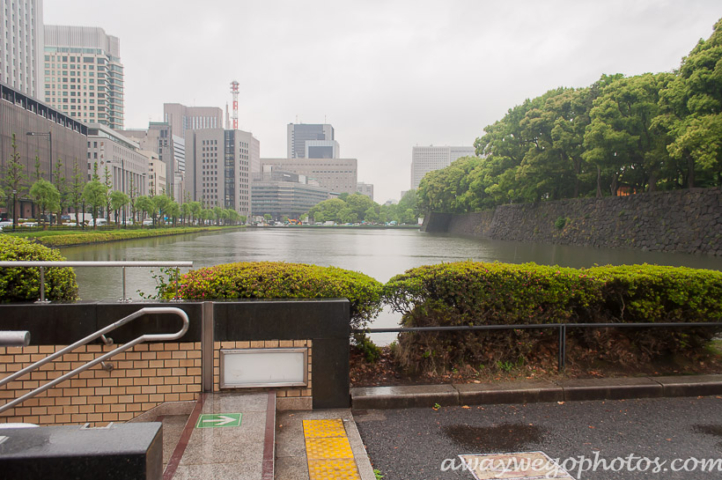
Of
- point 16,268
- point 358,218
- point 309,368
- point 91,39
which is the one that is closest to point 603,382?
point 309,368

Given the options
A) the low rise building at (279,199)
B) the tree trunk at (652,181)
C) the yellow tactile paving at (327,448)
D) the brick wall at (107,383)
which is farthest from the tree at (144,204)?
the low rise building at (279,199)

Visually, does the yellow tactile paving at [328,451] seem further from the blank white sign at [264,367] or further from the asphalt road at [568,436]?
the blank white sign at [264,367]

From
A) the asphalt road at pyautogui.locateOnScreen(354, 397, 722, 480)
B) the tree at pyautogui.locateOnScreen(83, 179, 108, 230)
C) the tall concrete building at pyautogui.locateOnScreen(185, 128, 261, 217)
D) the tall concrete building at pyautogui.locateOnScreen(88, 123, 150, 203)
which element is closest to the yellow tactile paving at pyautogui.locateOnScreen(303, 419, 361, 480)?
the asphalt road at pyautogui.locateOnScreen(354, 397, 722, 480)

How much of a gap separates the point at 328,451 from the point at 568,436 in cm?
186

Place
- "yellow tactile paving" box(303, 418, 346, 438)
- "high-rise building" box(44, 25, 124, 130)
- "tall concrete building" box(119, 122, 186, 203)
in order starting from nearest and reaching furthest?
"yellow tactile paving" box(303, 418, 346, 438) → "high-rise building" box(44, 25, 124, 130) → "tall concrete building" box(119, 122, 186, 203)

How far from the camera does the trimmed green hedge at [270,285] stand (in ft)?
13.6

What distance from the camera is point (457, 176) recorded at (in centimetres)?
6931

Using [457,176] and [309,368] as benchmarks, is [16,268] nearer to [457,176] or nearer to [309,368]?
[309,368]

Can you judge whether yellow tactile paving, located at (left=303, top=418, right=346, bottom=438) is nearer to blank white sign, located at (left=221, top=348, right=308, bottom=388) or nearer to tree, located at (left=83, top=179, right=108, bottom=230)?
blank white sign, located at (left=221, top=348, right=308, bottom=388)

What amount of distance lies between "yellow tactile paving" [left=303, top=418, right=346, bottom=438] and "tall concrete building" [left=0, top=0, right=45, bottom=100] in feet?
300

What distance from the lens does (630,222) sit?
30188 millimetres

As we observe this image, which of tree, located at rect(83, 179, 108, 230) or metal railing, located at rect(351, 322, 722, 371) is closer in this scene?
metal railing, located at rect(351, 322, 722, 371)

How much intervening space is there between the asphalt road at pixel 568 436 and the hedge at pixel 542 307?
74 centimetres

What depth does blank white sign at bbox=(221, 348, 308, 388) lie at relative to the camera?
12.8 feet
